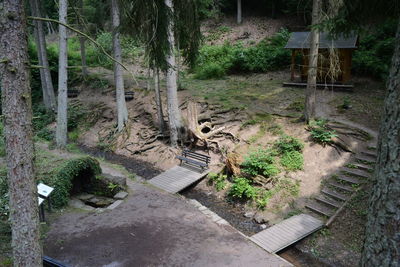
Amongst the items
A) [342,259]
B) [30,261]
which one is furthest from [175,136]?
[30,261]

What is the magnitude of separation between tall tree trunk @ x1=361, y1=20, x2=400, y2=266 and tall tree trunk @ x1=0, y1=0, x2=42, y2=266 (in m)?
4.22

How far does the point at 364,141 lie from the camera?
10.8 meters

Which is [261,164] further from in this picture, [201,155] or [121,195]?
[121,195]

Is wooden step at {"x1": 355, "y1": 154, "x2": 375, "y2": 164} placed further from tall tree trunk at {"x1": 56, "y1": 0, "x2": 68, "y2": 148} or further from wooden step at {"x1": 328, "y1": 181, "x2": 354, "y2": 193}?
tall tree trunk at {"x1": 56, "y1": 0, "x2": 68, "y2": 148}

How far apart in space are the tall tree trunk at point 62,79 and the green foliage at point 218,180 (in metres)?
7.21

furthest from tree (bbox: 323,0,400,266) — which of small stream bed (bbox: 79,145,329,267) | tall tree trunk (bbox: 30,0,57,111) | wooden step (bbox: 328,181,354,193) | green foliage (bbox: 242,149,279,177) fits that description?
tall tree trunk (bbox: 30,0,57,111)

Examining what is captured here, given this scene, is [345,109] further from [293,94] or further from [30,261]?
[30,261]

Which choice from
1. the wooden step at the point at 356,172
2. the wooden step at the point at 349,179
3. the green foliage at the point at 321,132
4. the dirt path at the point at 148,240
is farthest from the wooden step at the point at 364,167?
the dirt path at the point at 148,240

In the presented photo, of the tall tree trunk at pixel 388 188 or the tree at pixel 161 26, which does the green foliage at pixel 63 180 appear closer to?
the tree at pixel 161 26

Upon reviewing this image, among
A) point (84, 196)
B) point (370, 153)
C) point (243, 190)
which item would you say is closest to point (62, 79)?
point (84, 196)

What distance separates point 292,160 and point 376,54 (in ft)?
35.0

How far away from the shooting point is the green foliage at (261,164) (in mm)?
10805

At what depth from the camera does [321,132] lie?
1132cm

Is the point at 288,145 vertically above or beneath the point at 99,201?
above
